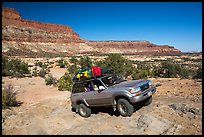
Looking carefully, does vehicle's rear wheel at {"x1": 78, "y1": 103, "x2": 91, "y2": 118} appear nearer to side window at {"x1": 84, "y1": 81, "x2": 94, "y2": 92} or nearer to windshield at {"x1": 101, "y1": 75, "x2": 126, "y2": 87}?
side window at {"x1": 84, "y1": 81, "x2": 94, "y2": 92}

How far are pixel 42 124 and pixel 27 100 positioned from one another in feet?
18.7

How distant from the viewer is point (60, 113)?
9727 mm

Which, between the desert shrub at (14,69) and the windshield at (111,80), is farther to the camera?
the desert shrub at (14,69)

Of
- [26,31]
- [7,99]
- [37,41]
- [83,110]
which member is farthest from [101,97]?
[26,31]

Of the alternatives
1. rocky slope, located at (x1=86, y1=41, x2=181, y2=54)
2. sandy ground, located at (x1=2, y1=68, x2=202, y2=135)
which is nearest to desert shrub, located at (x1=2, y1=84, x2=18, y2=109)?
sandy ground, located at (x1=2, y1=68, x2=202, y2=135)

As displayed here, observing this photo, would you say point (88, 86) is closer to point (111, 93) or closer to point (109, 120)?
point (111, 93)

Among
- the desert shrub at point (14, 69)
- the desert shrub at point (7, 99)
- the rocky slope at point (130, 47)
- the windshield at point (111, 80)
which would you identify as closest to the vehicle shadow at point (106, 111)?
the windshield at point (111, 80)

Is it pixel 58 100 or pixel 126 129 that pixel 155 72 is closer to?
pixel 58 100

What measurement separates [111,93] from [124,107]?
71cm

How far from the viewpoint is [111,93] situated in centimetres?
776

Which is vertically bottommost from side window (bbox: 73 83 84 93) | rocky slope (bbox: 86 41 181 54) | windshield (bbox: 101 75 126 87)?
side window (bbox: 73 83 84 93)

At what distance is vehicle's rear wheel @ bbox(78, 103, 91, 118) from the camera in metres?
8.71

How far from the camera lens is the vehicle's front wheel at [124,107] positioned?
7.47 meters

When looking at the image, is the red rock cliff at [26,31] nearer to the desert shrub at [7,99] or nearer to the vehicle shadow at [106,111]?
the desert shrub at [7,99]
